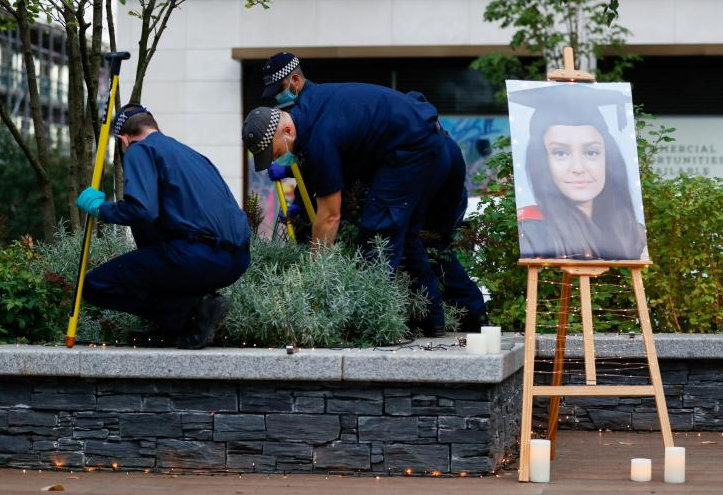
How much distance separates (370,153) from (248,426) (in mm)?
1850

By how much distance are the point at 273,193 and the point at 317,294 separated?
13810 mm

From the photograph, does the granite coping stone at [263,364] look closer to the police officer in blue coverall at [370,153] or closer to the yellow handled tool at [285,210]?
the police officer in blue coverall at [370,153]

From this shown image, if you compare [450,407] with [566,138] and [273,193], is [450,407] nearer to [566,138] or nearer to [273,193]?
[566,138]

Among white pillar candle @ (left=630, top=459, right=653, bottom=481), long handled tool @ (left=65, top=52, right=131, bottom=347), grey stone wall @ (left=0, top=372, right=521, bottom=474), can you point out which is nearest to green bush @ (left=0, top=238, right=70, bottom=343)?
long handled tool @ (left=65, top=52, right=131, bottom=347)

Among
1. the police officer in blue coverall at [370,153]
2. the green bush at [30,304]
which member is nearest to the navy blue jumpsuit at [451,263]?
the police officer in blue coverall at [370,153]

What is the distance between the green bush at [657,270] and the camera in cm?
865

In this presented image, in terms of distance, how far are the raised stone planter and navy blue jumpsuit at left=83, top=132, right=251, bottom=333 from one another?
0.29 metres

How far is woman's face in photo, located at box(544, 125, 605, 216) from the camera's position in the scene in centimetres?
687

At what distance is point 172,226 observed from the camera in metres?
6.64

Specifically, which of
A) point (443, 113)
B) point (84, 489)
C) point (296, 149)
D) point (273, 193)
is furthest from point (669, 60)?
point (84, 489)

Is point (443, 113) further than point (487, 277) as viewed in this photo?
Yes

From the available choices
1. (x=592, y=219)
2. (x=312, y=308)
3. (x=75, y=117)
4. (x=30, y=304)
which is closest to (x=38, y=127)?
(x=75, y=117)

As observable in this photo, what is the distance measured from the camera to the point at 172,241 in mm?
6668

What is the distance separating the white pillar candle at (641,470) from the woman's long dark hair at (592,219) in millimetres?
1022
